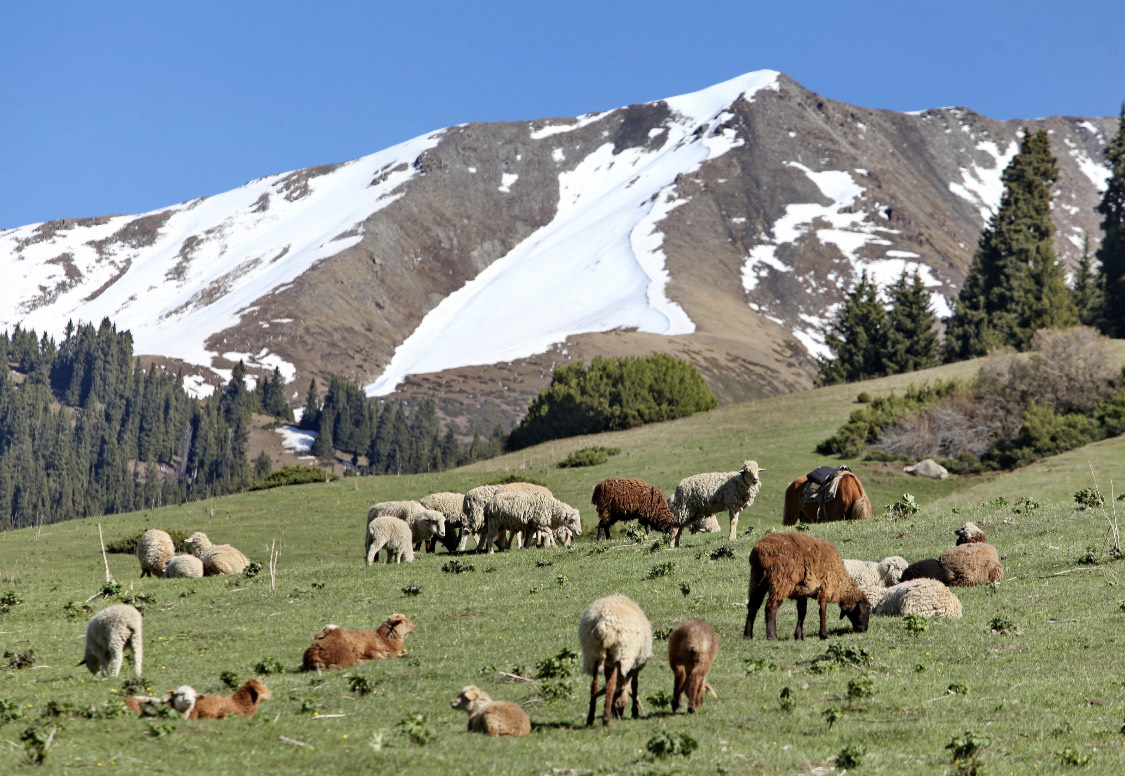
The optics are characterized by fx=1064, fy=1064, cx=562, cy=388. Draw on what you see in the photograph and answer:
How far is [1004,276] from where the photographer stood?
110 m

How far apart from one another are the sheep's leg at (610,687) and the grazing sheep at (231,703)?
4.67 metres

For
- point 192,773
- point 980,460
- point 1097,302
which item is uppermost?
point 1097,302

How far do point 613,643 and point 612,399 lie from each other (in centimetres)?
8944

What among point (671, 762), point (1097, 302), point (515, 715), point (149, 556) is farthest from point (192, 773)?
point (1097, 302)

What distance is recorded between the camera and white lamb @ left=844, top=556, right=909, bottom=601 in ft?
70.3

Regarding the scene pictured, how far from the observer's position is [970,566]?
22125 mm

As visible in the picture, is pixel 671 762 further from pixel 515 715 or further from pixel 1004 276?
pixel 1004 276

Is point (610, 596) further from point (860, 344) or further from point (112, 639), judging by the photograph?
point (860, 344)

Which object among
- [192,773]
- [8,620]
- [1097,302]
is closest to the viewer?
[192,773]

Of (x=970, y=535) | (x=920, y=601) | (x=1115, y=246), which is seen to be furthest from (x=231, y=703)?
(x=1115, y=246)

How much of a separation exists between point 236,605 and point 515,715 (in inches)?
539

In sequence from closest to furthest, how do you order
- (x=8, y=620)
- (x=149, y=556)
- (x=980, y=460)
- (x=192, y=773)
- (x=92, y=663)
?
(x=192, y=773) → (x=92, y=663) → (x=8, y=620) → (x=149, y=556) → (x=980, y=460)

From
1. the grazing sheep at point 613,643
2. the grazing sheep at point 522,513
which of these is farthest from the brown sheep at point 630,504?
the grazing sheep at point 613,643

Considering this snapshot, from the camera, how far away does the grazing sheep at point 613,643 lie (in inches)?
506
